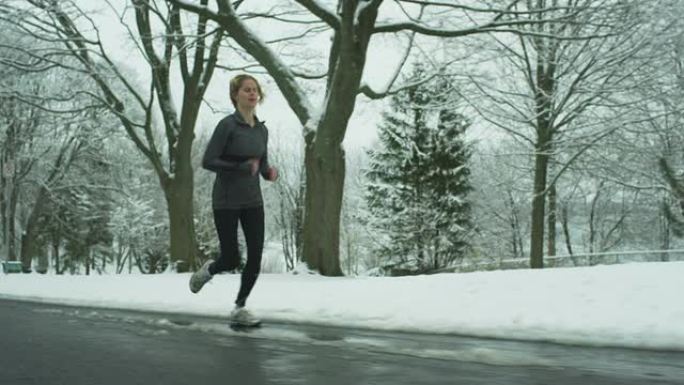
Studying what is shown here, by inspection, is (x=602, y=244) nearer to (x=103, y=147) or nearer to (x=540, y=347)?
(x=103, y=147)

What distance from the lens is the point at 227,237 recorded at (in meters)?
6.05

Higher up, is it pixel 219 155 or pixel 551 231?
pixel 551 231

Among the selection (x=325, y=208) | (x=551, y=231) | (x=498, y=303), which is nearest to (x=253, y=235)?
(x=498, y=303)

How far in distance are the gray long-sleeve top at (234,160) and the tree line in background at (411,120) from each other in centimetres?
632

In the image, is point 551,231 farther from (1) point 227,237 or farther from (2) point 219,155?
(2) point 219,155

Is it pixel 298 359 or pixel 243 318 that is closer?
pixel 298 359

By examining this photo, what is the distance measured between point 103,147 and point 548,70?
24.1 metres

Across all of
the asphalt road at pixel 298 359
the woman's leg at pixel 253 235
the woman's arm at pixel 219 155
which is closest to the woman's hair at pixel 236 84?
the woman's arm at pixel 219 155

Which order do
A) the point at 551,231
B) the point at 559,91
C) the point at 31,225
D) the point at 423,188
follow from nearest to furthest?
the point at 559,91 → the point at 551,231 → the point at 31,225 → the point at 423,188

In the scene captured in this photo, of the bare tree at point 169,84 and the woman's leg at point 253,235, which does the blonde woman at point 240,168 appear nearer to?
the woman's leg at point 253,235

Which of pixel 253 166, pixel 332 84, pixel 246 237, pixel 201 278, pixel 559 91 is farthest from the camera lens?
pixel 559 91

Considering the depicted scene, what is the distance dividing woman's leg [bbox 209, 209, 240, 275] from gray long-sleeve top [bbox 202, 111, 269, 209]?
0.23 feet

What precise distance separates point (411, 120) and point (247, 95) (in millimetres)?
30697

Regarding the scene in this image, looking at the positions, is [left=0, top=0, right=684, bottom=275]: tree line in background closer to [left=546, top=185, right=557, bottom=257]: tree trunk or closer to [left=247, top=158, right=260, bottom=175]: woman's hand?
[left=546, top=185, right=557, bottom=257]: tree trunk
